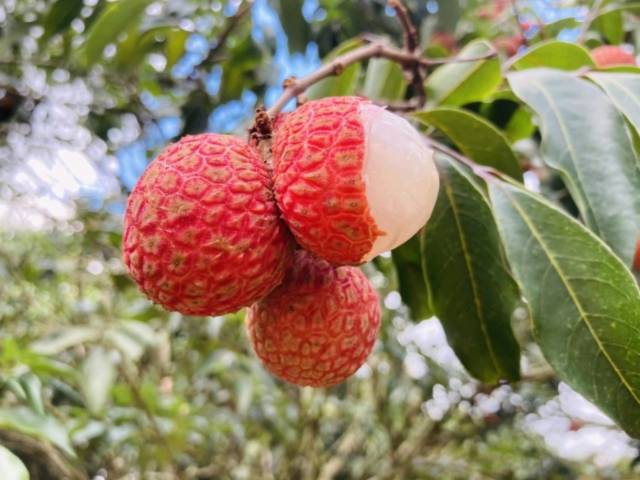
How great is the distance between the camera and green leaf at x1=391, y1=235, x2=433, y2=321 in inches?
31.9

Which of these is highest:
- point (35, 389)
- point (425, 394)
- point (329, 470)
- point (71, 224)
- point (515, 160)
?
point (515, 160)

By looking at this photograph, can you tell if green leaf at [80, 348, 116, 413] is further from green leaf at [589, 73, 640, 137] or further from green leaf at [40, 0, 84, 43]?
green leaf at [589, 73, 640, 137]

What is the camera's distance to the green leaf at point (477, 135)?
769 millimetres

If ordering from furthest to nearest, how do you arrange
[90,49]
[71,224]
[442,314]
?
[71,224] < [90,49] < [442,314]

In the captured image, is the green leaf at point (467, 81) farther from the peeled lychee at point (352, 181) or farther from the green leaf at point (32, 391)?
the green leaf at point (32, 391)

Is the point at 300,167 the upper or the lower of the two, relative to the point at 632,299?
upper

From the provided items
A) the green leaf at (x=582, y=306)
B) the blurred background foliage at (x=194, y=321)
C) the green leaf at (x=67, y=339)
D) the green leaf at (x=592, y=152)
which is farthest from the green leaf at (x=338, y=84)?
the green leaf at (x=67, y=339)

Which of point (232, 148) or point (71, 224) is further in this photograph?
point (71, 224)

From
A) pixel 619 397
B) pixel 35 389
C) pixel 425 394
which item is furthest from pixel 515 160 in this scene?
pixel 425 394

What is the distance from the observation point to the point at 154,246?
57cm

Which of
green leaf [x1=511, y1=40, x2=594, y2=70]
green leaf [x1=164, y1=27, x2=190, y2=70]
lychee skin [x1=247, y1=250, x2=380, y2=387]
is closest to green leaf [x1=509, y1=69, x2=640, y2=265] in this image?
green leaf [x1=511, y1=40, x2=594, y2=70]

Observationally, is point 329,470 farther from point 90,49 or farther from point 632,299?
point 632,299

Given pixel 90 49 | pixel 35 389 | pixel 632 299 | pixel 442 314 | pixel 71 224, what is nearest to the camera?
pixel 632 299

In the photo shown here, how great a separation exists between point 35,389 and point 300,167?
600mm
